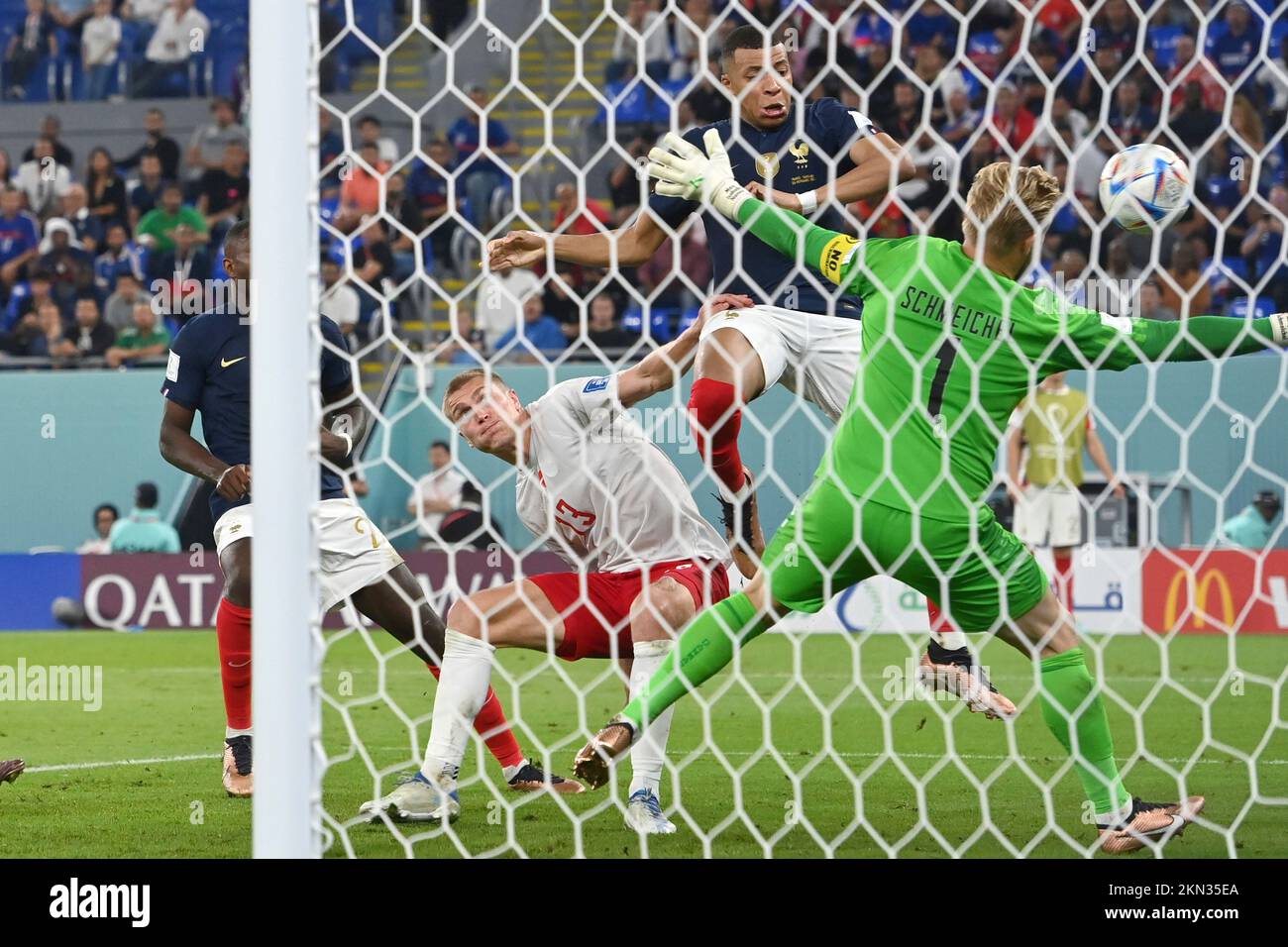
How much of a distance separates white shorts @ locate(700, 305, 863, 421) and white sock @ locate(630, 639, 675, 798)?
89 cm

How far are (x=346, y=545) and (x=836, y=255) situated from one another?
2006 mm

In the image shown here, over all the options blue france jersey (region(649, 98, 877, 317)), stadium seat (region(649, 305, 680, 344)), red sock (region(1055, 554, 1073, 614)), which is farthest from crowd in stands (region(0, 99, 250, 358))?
blue france jersey (region(649, 98, 877, 317))

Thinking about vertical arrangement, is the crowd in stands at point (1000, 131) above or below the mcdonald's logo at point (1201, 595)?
above

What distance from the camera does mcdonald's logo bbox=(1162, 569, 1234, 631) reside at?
9.27 meters

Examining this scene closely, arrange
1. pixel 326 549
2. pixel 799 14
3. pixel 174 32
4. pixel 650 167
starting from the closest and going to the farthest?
pixel 650 167
pixel 326 549
pixel 799 14
pixel 174 32

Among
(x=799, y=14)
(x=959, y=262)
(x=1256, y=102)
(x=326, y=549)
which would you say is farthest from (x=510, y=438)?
(x=799, y=14)

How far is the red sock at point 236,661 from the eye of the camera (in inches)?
191

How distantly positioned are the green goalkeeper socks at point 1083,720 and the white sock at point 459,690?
4.89ft

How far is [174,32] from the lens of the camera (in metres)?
14.9

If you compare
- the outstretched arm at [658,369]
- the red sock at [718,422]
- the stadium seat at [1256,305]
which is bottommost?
the red sock at [718,422]

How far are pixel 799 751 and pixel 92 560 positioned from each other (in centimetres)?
642

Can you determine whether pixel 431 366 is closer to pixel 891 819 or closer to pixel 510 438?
pixel 510 438

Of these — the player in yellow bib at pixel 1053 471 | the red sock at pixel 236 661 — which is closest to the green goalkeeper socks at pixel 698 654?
the red sock at pixel 236 661

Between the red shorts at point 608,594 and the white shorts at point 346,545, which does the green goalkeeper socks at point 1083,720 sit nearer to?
the red shorts at point 608,594
